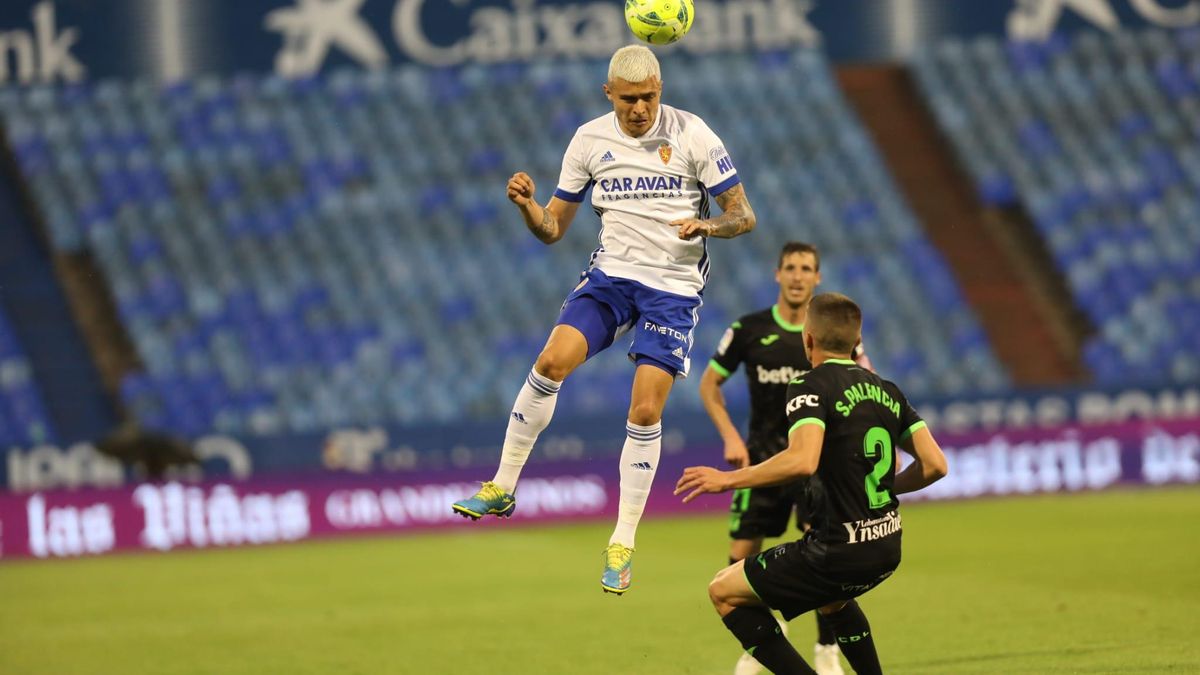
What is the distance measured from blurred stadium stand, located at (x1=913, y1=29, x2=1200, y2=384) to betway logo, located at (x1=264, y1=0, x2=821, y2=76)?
4093mm

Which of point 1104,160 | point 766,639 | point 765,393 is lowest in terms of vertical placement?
point 1104,160

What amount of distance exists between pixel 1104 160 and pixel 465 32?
9.60 m

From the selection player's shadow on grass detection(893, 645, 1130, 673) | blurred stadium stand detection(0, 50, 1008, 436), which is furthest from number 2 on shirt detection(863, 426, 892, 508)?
blurred stadium stand detection(0, 50, 1008, 436)

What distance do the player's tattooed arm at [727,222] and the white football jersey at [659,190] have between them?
6cm

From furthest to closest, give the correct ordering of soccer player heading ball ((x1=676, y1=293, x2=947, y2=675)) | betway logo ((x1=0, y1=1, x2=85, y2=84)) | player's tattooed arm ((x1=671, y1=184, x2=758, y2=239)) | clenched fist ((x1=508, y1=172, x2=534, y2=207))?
1. betway logo ((x1=0, y1=1, x2=85, y2=84))
2. clenched fist ((x1=508, y1=172, x2=534, y2=207))
3. player's tattooed arm ((x1=671, y1=184, x2=758, y2=239))
4. soccer player heading ball ((x1=676, y1=293, x2=947, y2=675))

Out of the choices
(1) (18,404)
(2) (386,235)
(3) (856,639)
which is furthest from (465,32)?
(3) (856,639)

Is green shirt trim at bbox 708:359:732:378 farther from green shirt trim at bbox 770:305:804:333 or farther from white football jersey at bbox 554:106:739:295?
white football jersey at bbox 554:106:739:295

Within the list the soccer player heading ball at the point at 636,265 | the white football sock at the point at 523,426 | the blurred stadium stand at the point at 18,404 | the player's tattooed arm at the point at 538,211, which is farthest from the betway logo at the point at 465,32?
the white football sock at the point at 523,426

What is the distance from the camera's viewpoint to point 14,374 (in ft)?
63.6

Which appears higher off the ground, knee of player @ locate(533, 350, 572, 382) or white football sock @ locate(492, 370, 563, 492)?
knee of player @ locate(533, 350, 572, 382)

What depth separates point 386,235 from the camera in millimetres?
22062

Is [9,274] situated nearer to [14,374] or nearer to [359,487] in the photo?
[14,374]

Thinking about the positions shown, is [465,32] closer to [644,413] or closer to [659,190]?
[659,190]

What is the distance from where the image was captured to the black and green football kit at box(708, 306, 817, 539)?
9461 mm
